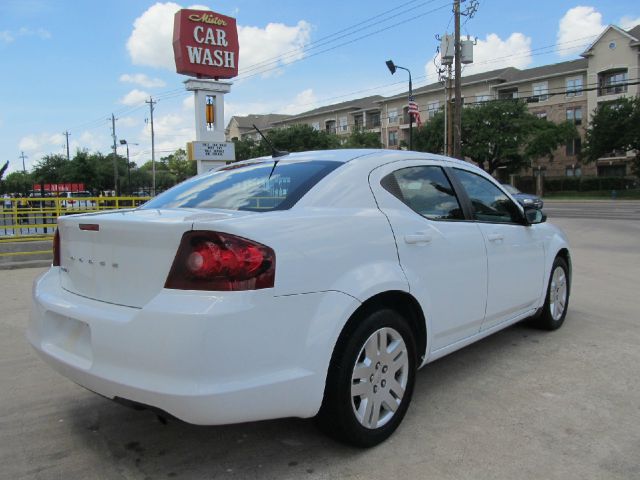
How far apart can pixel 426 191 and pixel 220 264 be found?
67.5 inches

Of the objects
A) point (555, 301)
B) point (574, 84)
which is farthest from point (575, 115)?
point (555, 301)

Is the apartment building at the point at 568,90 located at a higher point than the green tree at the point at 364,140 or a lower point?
higher

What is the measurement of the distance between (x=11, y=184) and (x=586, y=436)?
106864mm

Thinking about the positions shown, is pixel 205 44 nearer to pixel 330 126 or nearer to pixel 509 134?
pixel 509 134

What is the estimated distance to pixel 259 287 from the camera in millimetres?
2301

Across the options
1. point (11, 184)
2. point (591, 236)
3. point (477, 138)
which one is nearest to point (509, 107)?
point (477, 138)

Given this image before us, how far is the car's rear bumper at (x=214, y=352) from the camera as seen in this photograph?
7.21 ft

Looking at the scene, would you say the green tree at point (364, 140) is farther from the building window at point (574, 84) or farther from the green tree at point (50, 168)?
the green tree at point (50, 168)

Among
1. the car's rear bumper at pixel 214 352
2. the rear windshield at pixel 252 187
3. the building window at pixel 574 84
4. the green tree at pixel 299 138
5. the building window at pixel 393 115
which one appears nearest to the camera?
the car's rear bumper at pixel 214 352

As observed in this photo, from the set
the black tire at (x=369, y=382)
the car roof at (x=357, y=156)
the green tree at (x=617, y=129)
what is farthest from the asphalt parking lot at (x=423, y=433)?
the green tree at (x=617, y=129)

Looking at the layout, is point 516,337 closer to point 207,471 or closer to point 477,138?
point 207,471

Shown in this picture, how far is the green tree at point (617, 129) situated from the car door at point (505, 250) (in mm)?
45972

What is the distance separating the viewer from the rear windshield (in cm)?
287

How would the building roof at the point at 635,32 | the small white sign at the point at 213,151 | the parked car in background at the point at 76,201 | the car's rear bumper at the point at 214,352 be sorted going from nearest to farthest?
1. the car's rear bumper at the point at 214,352
2. the parked car in background at the point at 76,201
3. the small white sign at the point at 213,151
4. the building roof at the point at 635,32
